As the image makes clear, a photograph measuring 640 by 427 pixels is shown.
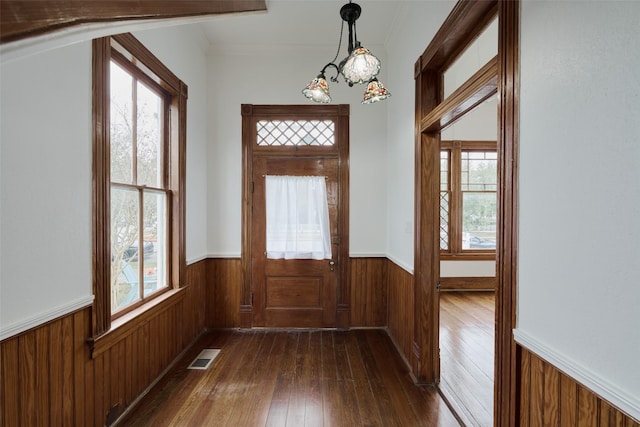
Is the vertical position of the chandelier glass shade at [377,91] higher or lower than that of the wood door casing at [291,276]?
higher

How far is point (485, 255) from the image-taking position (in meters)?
4.91

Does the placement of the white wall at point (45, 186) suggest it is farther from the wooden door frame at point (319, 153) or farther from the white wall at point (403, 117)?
the white wall at point (403, 117)

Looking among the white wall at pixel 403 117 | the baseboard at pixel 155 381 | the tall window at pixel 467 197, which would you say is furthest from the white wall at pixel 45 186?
the tall window at pixel 467 197

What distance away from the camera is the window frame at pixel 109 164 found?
64.2 inches

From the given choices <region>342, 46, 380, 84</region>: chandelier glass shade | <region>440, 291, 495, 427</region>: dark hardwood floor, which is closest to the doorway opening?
<region>440, 291, 495, 427</region>: dark hardwood floor

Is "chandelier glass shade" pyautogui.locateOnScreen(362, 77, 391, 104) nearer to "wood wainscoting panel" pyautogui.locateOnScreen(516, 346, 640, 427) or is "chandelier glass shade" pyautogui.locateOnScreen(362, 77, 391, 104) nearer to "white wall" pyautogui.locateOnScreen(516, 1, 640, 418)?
"white wall" pyautogui.locateOnScreen(516, 1, 640, 418)

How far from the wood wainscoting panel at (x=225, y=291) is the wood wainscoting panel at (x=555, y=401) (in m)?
2.80

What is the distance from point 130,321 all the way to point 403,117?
277cm

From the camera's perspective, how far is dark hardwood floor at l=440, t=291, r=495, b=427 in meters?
2.01

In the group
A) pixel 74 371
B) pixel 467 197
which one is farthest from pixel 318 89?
pixel 467 197

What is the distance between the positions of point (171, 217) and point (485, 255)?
482 centimetres

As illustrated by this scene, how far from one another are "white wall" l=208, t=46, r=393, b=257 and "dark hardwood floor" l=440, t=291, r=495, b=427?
4.62ft

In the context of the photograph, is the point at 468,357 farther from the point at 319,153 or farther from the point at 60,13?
the point at 60,13

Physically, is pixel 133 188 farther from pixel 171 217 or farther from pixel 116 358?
pixel 116 358
